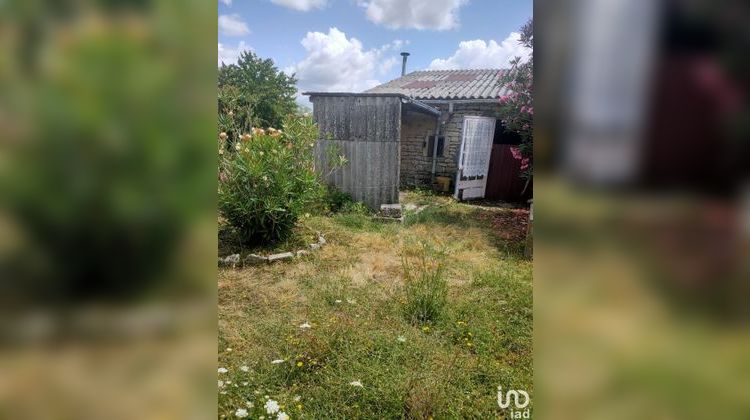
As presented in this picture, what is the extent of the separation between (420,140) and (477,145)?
143 centimetres

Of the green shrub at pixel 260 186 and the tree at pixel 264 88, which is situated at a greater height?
the tree at pixel 264 88

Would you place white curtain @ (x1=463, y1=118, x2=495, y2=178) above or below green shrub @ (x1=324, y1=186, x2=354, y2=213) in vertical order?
above

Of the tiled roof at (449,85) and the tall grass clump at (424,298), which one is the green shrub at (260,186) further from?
the tiled roof at (449,85)

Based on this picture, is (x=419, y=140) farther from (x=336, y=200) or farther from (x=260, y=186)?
(x=260, y=186)

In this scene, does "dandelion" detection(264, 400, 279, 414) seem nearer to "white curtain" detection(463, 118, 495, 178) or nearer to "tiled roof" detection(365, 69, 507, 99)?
"white curtain" detection(463, 118, 495, 178)

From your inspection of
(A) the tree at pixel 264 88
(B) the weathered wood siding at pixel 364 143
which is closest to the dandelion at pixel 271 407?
(B) the weathered wood siding at pixel 364 143

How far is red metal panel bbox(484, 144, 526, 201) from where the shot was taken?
27.9 feet

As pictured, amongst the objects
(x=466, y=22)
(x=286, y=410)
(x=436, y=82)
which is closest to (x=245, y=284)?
(x=286, y=410)

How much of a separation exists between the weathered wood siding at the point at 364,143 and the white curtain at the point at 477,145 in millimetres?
2211

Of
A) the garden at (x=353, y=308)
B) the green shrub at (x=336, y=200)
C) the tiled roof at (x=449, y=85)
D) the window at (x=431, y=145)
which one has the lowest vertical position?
the garden at (x=353, y=308)
